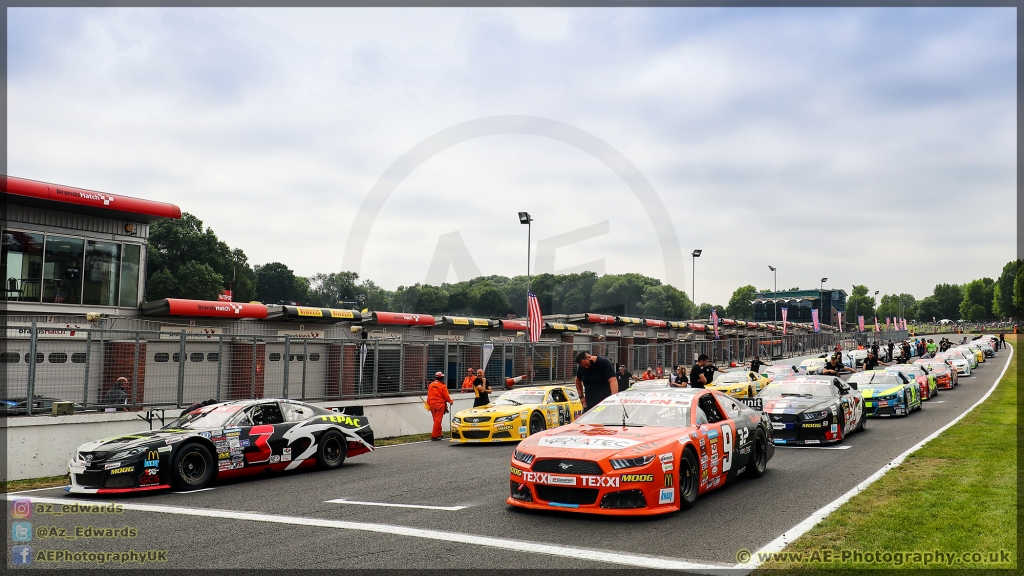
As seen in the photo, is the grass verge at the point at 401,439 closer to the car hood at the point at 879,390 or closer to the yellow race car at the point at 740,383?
the yellow race car at the point at 740,383

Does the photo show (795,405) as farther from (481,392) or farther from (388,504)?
(388,504)

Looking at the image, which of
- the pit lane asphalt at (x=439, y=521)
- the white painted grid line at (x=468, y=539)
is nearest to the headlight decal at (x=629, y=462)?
the pit lane asphalt at (x=439, y=521)

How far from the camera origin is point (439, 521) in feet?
25.1

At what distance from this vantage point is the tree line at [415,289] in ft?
224

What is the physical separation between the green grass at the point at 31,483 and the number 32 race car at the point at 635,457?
715cm

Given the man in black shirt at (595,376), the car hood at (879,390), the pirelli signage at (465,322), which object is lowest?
the car hood at (879,390)

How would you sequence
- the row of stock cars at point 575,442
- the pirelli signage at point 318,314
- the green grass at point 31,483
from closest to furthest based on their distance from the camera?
1. the row of stock cars at point 575,442
2. the green grass at point 31,483
3. the pirelli signage at point 318,314

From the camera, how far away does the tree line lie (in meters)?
68.2

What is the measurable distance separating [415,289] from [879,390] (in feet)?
383

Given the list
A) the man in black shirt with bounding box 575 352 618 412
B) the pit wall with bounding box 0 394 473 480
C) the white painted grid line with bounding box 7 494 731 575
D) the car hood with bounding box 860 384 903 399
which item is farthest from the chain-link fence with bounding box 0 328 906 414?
the car hood with bounding box 860 384 903 399

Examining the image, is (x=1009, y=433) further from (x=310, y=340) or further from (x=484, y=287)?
(x=484, y=287)

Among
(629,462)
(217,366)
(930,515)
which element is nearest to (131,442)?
(217,366)

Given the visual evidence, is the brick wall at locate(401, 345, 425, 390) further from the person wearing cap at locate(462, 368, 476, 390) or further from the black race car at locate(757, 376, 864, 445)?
the black race car at locate(757, 376, 864, 445)

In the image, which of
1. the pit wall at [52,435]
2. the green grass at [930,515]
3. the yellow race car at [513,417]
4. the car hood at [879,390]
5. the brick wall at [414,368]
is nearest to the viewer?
the green grass at [930,515]
